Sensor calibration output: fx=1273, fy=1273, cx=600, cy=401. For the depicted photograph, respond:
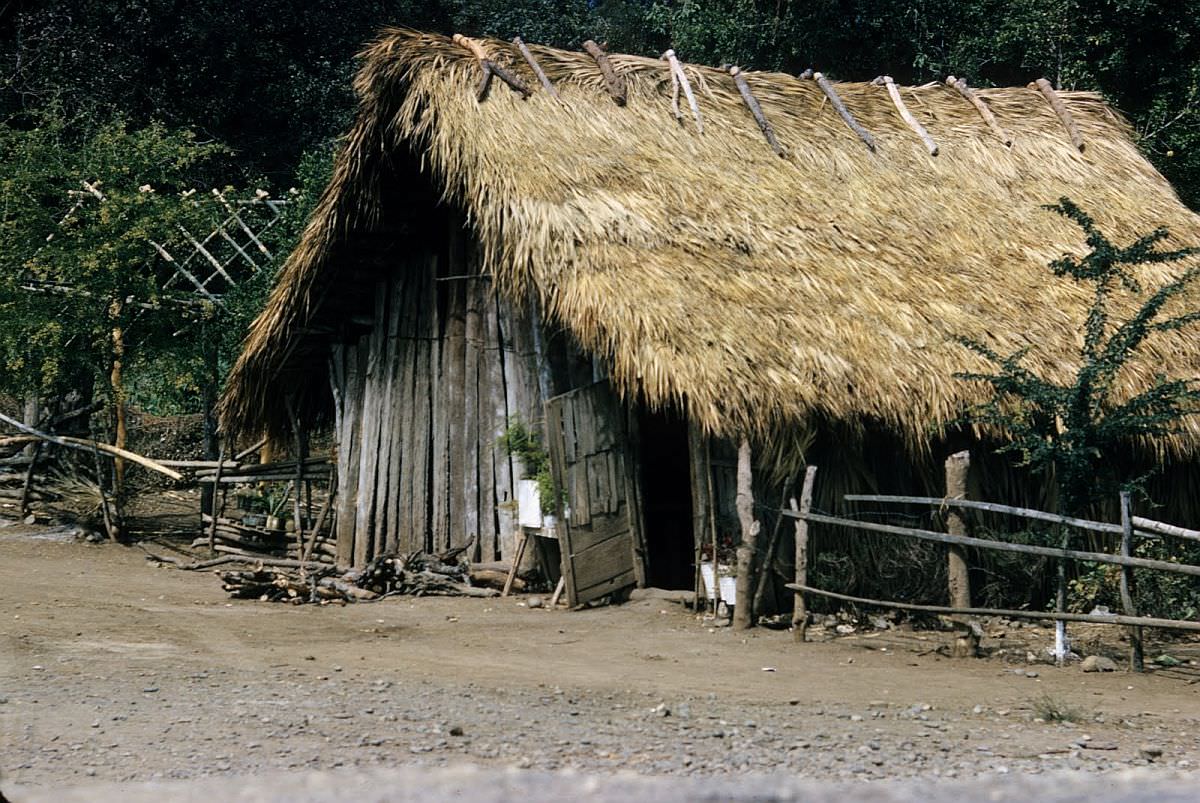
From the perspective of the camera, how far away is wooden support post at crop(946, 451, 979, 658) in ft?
26.0

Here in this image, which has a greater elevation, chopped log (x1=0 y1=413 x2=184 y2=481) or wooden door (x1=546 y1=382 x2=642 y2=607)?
chopped log (x1=0 y1=413 x2=184 y2=481)

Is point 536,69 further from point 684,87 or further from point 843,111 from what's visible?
point 843,111

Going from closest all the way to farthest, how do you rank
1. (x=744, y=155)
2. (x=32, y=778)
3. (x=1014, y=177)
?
(x=32, y=778) → (x=744, y=155) → (x=1014, y=177)

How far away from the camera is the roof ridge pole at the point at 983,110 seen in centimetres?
1266

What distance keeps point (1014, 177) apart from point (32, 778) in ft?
33.7

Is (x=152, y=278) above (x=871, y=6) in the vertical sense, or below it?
below

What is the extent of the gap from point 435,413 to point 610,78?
3.43 m

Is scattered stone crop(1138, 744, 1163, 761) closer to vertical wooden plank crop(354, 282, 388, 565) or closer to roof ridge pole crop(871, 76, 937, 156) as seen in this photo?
vertical wooden plank crop(354, 282, 388, 565)

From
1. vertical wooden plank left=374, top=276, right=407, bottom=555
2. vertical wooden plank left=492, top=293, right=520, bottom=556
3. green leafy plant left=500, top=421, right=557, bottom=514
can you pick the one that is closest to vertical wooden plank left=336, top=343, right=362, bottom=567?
vertical wooden plank left=374, top=276, right=407, bottom=555

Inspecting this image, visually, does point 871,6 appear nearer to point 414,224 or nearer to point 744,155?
point 744,155

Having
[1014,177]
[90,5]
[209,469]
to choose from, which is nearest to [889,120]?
[1014,177]

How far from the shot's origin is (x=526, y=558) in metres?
10.5

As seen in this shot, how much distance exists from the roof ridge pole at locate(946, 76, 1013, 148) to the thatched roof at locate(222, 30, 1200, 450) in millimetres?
121

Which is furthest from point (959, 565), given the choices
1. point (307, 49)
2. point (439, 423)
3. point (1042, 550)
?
point (307, 49)
